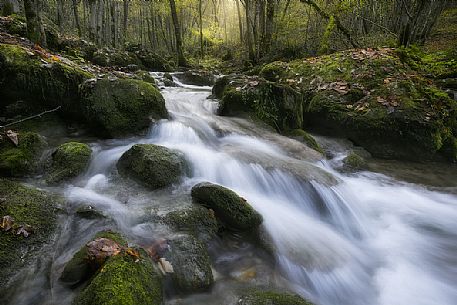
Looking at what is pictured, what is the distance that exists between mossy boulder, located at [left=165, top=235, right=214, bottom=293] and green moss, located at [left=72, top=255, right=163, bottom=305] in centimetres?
25

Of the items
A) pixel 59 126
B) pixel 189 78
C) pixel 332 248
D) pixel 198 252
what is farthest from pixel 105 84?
pixel 189 78

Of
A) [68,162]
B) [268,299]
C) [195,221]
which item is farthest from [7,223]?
[268,299]

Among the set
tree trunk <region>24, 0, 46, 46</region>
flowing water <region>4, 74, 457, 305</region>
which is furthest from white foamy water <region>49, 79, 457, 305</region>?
tree trunk <region>24, 0, 46, 46</region>

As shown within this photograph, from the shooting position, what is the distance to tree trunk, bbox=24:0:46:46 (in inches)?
283

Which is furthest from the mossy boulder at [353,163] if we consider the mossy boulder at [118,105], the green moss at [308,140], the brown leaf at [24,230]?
the brown leaf at [24,230]

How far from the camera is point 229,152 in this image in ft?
19.7

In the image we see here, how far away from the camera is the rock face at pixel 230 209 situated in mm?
3898

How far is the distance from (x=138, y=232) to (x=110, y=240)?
57 centimetres

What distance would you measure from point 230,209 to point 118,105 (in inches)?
125

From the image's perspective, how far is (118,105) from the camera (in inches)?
236

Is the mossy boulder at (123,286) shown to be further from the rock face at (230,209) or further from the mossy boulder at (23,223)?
the rock face at (230,209)

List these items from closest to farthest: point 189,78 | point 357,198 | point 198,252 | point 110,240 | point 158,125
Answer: point 110,240 → point 198,252 → point 357,198 → point 158,125 → point 189,78

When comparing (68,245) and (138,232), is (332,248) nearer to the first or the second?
(138,232)

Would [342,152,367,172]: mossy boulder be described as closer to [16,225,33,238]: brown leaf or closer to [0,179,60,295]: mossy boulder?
[0,179,60,295]: mossy boulder
